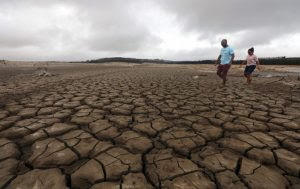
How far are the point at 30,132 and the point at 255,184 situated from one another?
7.93ft

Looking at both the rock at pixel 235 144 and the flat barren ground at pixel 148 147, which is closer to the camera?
the flat barren ground at pixel 148 147

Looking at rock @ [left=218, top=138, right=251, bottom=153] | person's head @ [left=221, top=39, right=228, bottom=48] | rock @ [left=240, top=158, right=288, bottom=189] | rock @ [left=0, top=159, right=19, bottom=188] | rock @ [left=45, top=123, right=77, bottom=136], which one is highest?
person's head @ [left=221, top=39, right=228, bottom=48]

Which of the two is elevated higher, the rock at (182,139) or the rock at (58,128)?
the rock at (58,128)

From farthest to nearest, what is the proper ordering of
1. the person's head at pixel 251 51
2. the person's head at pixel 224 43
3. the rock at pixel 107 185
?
the person's head at pixel 251 51, the person's head at pixel 224 43, the rock at pixel 107 185

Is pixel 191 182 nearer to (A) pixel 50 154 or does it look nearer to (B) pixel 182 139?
(B) pixel 182 139

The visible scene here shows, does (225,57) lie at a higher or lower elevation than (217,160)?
higher

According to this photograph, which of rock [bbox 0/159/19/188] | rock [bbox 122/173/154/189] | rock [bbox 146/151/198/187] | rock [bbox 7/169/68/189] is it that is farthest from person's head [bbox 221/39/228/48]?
rock [bbox 0/159/19/188]

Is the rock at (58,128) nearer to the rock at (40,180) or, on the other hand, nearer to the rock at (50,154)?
the rock at (50,154)

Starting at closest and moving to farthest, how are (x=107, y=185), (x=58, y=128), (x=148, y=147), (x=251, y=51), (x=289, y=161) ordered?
(x=107, y=185) < (x=289, y=161) < (x=148, y=147) < (x=58, y=128) < (x=251, y=51)

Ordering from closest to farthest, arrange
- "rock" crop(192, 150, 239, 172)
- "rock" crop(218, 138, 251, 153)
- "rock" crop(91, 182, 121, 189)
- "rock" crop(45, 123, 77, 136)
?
"rock" crop(91, 182, 121, 189) < "rock" crop(192, 150, 239, 172) < "rock" crop(218, 138, 251, 153) < "rock" crop(45, 123, 77, 136)

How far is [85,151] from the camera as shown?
1.84 meters

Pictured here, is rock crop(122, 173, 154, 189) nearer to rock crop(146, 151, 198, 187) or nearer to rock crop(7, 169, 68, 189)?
rock crop(146, 151, 198, 187)

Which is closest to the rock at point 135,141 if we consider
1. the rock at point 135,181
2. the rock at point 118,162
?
the rock at point 118,162

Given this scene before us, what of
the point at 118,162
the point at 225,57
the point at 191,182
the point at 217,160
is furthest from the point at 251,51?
the point at 118,162
